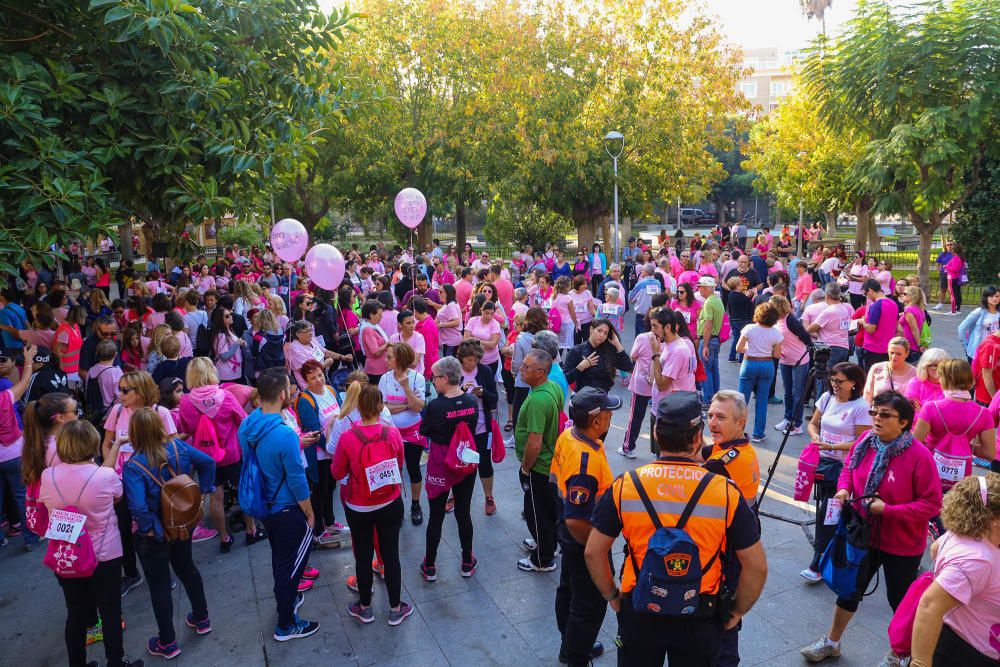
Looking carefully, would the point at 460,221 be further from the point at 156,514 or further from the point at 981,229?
the point at 156,514

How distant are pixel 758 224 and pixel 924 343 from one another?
54343 millimetres

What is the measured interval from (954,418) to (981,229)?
17.7m

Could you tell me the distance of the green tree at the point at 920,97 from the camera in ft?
51.9

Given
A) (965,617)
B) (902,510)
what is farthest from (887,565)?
(965,617)

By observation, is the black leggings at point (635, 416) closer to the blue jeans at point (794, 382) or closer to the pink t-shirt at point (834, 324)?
the blue jeans at point (794, 382)

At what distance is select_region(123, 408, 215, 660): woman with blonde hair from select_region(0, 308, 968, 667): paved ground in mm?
305

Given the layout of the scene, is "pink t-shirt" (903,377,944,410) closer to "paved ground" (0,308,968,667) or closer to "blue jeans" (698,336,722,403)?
"paved ground" (0,308,968,667)

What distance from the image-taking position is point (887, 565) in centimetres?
422

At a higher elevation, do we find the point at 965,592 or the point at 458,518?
the point at 965,592

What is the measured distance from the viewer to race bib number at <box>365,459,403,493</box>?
4.64 metres

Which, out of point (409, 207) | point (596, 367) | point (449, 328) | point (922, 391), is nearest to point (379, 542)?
point (596, 367)

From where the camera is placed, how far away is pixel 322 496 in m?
6.22

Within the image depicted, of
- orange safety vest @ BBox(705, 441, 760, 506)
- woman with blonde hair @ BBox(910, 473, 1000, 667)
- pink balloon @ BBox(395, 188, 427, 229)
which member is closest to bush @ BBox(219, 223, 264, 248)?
pink balloon @ BBox(395, 188, 427, 229)

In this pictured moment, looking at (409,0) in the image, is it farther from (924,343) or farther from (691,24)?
(924,343)
